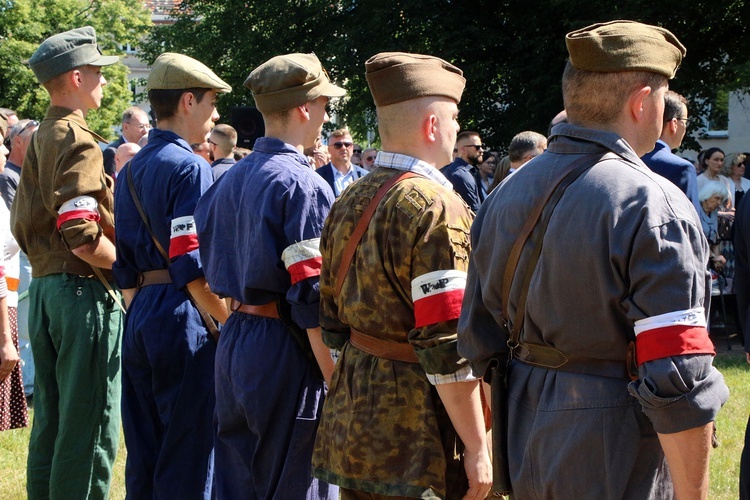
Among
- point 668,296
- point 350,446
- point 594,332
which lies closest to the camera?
point 668,296

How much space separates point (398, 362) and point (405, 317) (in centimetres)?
16

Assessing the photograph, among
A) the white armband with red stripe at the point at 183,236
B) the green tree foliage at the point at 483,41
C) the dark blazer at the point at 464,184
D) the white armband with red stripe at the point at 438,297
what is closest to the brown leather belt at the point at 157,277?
the white armband with red stripe at the point at 183,236

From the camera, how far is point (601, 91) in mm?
2527

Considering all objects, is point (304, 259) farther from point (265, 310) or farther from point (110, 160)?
point (110, 160)

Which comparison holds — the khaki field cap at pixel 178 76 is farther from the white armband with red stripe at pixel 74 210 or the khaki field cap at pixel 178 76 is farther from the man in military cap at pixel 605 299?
the man in military cap at pixel 605 299

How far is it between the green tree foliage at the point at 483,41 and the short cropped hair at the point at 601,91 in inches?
563

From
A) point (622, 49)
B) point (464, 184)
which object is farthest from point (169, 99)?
point (464, 184)

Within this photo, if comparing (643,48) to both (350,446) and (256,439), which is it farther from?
(256,439)

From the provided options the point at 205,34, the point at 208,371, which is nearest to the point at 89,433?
the point at 208,371

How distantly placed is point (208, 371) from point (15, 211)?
4.45ft

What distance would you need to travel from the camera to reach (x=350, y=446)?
3.05 meters

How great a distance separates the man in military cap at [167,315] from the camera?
13.8ft

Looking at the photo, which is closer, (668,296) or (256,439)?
(668,296)

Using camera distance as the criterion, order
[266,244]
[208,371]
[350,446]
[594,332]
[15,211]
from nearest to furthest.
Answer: [594,332] < [350,446] < [266,244] < [208,371] < [15,211]
